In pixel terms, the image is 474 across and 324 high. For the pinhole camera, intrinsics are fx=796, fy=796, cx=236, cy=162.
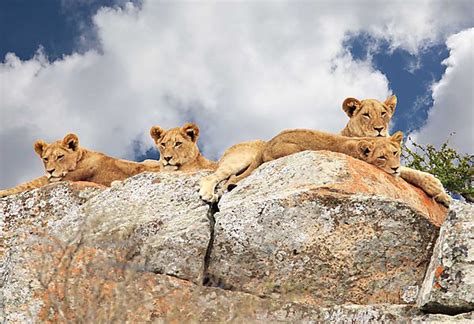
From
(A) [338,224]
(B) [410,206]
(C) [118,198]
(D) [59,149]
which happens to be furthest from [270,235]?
(D) [59,149]

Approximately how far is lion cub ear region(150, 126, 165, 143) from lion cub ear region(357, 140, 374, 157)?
3.87 meters

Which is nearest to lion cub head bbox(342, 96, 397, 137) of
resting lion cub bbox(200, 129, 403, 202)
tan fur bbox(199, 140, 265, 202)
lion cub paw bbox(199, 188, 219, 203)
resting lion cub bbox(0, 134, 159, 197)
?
resting lion cub bbox(200, 129, 403, 202)

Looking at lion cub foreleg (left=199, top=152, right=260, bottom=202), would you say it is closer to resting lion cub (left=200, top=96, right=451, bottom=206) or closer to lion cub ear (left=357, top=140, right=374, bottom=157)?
resting lion cub (left=200, top=96, right=451, bottom=206)

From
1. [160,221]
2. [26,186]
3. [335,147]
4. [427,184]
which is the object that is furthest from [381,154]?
[26,186]

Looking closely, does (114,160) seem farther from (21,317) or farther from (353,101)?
(21,317)

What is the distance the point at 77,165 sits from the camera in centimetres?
1261

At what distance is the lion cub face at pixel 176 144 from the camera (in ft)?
40.0

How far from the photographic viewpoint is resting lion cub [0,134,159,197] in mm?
12445

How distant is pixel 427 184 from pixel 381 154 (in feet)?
2.87

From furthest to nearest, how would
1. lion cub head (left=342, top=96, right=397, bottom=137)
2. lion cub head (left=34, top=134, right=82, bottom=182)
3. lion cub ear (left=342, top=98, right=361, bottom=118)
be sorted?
lion cub head (left=34, top=134, right=82, bottom=182) → lion cub ear (left=342, top=98, right=361, bottom=118) → lion cub head (left=342, top=96, right=397, bottom=137)

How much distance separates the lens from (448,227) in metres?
7.59

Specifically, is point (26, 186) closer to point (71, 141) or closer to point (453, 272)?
point (71, 141)

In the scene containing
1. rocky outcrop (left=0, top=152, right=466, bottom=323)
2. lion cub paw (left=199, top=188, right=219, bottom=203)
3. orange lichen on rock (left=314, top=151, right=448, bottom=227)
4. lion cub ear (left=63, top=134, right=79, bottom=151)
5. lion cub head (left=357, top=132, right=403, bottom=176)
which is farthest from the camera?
lion cub ear (left=63, top=134, right=79, bottom=151)

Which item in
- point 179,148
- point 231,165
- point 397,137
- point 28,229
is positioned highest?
point 397,137
